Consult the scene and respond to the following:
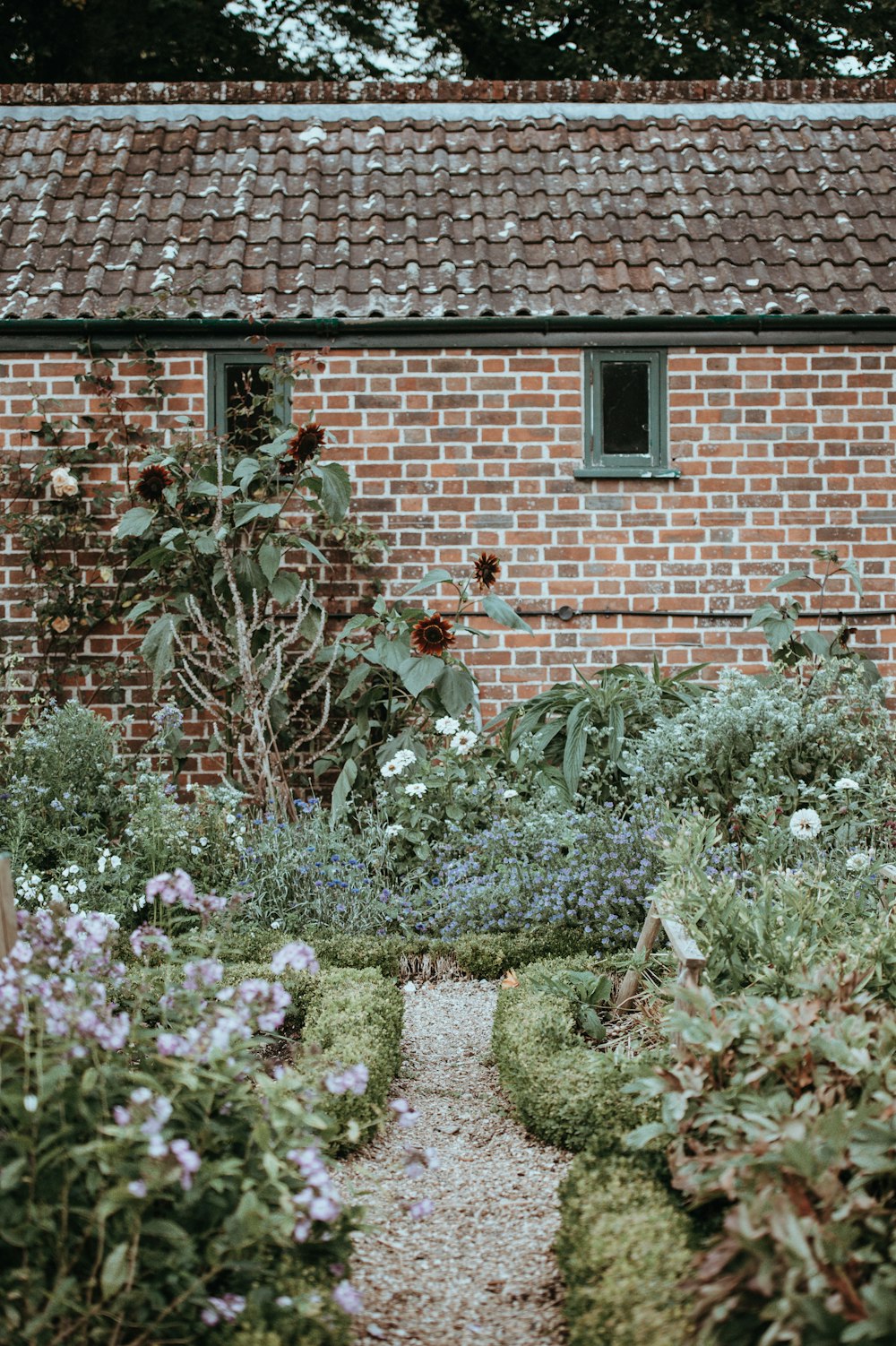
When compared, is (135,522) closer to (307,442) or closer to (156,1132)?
(307,442)

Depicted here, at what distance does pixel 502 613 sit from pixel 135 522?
1.93 m

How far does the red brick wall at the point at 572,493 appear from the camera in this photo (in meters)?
6.69

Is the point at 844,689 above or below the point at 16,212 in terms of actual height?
below

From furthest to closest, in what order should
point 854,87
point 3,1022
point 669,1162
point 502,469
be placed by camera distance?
point 854,87 → point 502,469 → point 669,1162 → point 3,1022

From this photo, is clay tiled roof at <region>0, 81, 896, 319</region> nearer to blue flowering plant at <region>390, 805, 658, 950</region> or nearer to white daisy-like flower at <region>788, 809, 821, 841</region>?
blue flowering plant at <region>390, 805, 658, 950</region>

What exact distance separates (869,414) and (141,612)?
13.7 ft

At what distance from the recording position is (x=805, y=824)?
4.65 m

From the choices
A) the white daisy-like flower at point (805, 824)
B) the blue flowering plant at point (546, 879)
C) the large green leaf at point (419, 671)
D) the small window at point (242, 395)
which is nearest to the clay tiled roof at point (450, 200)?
the small window at point (242, 395)

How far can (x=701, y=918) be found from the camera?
143 inches

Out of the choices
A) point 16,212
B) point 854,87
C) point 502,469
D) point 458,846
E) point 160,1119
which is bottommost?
point 458,846

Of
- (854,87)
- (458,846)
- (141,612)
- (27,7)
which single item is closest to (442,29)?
(27,7)

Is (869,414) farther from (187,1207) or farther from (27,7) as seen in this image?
(27,7)

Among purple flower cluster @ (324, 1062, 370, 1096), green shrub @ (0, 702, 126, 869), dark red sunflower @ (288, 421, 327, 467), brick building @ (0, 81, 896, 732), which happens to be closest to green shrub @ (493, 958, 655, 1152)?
purple flower cluster @ (324, 1062, 370, 1096)

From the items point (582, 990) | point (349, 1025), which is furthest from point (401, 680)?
point (349, 1025)
